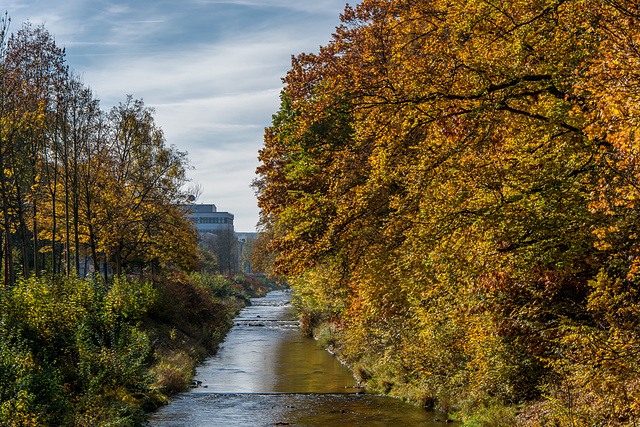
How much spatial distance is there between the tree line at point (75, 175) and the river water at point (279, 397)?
6837mm

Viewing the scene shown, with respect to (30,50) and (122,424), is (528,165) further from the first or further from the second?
(30,50)

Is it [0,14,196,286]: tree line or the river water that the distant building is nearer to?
[0,14,196,286]: tree line

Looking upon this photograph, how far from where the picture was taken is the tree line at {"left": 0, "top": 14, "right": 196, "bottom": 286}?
2220 centimetres

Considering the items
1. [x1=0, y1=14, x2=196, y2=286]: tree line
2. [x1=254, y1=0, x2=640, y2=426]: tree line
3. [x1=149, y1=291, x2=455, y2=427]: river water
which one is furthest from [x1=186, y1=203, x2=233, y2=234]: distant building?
[x1=254, y1=0, x2=640, y2=426]: tree line

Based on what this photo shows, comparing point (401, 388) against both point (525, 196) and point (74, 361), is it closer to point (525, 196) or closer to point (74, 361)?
point (74, 361)

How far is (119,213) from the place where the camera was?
33.2 m

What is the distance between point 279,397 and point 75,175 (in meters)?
12.2

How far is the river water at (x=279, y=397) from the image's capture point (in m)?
17.3

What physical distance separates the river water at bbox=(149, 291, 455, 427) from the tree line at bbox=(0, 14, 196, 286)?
22.4 feet

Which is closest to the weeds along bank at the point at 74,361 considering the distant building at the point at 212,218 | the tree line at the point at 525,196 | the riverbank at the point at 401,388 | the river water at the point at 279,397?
the river water at the point at 279,397

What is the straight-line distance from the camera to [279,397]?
21438 millimetres

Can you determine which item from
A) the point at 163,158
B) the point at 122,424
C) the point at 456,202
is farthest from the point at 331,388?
the point at 163,158

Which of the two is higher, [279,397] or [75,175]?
[75,175]

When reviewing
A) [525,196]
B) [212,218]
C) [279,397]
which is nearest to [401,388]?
[279,397]
